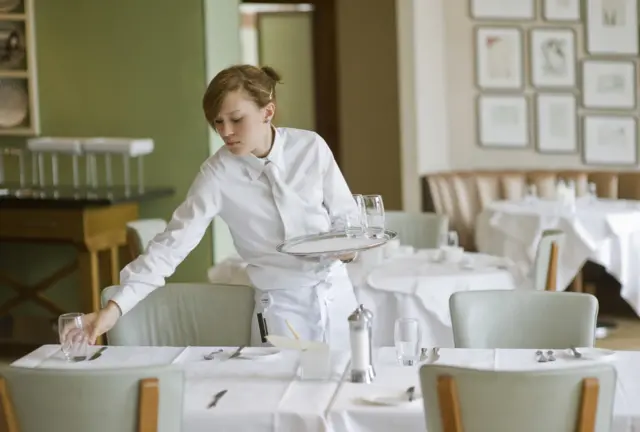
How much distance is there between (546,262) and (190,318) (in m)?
2.23

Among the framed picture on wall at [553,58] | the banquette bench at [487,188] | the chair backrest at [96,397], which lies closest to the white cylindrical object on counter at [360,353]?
the chair backrest at [96,397]

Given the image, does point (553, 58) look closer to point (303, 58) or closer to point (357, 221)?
point (303, 58)

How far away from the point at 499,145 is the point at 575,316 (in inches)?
206

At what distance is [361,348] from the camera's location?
8.90 ft

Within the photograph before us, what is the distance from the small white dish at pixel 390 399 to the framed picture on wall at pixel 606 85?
618cm

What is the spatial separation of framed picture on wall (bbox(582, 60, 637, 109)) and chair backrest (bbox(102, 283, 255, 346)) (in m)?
5.51

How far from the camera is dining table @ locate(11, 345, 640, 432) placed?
2.42m

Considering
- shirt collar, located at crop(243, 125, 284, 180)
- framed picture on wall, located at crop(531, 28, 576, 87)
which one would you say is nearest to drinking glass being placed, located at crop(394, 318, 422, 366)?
shirt collar, located at crop(243, 125, 284, 180)

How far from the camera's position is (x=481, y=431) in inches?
89.4

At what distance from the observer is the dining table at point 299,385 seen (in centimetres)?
242

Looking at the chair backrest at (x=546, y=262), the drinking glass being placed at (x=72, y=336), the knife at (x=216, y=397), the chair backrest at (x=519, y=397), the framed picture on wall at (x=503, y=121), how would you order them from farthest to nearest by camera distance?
the framed picture on wall at (x=503, y=121)
the chair backrest at (x=546, y=262)
the drinking glass being placed at (x=72, y=336)
the knife at (x=216, y=397)
the chair backrest at (x=519, y=397)

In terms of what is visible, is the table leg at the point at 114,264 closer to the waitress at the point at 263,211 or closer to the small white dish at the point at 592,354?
the waitress at the point at 263,211

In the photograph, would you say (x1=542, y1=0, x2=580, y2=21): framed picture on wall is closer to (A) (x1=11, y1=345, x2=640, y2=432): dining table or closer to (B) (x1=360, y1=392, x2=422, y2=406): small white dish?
(A) (x1=11, y1=345, x2=640, y2=432): dining table

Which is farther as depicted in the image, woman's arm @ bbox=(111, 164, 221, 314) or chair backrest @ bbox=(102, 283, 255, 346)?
chair backrest @ bbox=(102, 283, 255, 346)
